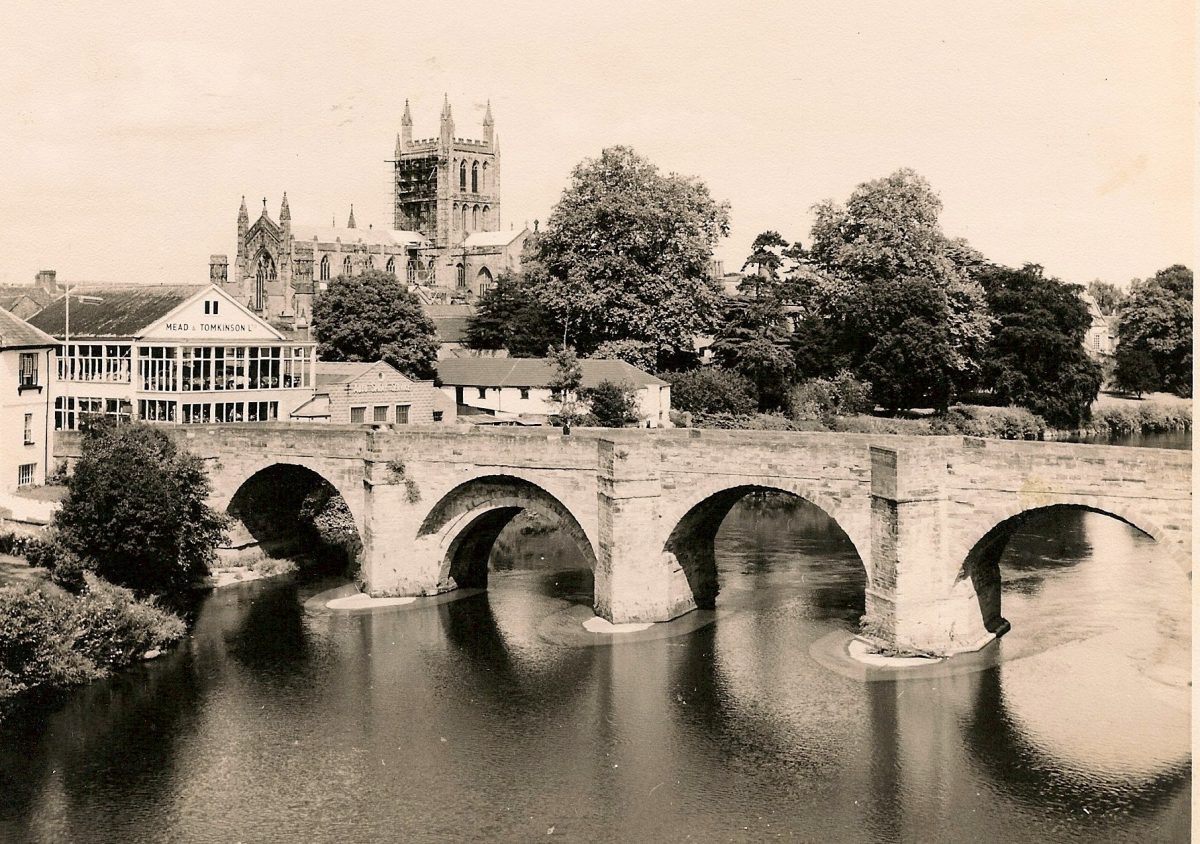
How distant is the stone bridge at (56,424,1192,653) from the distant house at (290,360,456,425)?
861cm

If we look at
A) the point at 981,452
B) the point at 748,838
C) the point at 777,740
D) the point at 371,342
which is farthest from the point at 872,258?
the point at 748,838

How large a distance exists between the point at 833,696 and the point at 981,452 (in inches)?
256

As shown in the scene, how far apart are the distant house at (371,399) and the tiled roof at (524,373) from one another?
524 cm

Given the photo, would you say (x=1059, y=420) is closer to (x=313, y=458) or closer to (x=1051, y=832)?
(x=313, y=458)

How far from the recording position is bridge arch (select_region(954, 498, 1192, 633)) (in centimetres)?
2639

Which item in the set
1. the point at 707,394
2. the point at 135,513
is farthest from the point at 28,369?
the point at 707,394

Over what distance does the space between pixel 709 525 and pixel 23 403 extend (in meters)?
24.0

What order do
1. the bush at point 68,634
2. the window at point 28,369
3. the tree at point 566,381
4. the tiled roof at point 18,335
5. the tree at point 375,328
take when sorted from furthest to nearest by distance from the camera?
the tree at point 375,328 < the tree at point 566,381 < the window at point 28,369 < the tiled roof at point 18,335 < the bush at point 68,634

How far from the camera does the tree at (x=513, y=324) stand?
6988 cm

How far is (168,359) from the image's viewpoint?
150ft

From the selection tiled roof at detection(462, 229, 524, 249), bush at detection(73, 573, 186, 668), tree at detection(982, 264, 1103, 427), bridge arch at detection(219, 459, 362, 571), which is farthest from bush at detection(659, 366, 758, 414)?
tiled roof at detection(462, 229, 524, 249)

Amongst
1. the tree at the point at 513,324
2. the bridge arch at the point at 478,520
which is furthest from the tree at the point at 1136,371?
the bridge arch at the point at 478,520

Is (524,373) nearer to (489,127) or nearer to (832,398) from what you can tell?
(832,398)

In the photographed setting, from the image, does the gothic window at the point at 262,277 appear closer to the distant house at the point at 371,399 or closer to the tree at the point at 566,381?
the distant house at the point at 371,399
